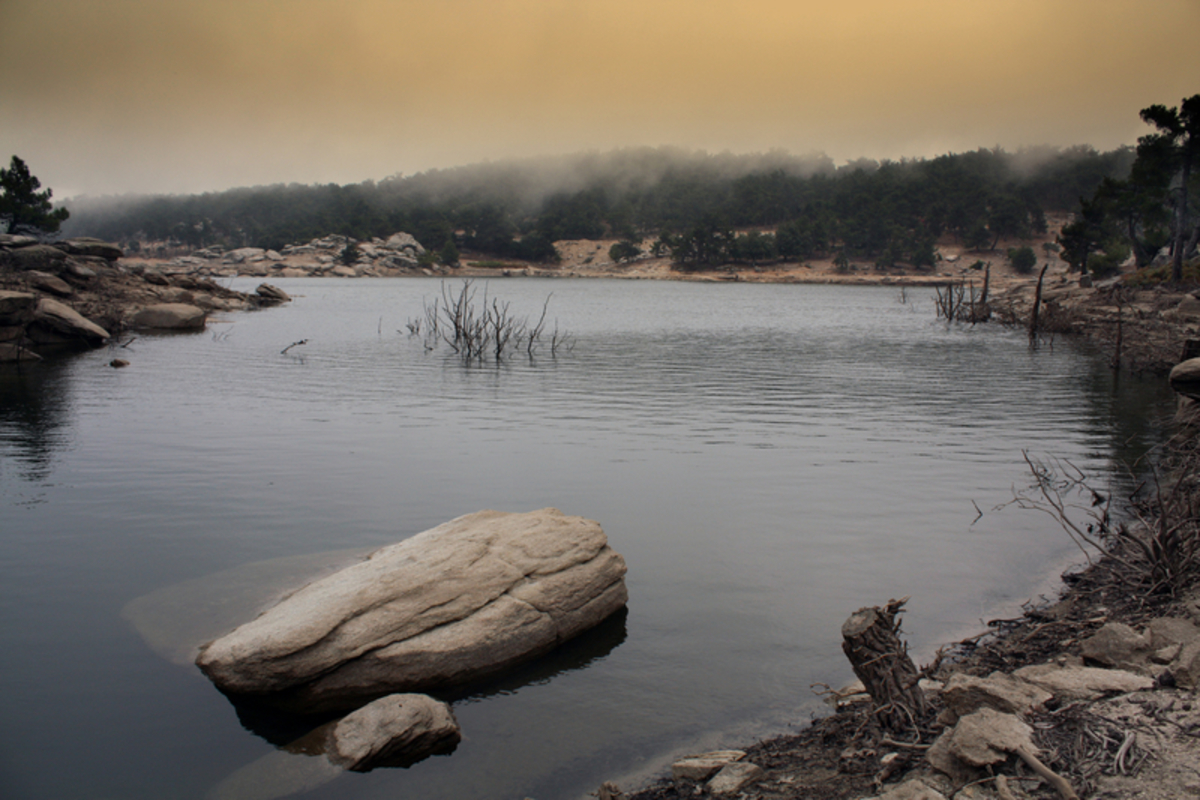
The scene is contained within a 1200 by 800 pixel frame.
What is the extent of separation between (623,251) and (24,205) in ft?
313

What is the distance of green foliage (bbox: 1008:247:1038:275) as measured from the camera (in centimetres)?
9356

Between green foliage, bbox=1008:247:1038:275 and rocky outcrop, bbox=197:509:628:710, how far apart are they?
103 metres

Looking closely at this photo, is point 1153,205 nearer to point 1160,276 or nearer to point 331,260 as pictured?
point 1160,276

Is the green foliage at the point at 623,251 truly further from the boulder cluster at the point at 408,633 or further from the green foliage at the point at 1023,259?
the boulder cluster at the point at 408,633

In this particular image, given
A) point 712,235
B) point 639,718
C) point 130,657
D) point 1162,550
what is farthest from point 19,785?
point 712,235

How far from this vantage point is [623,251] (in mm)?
131500

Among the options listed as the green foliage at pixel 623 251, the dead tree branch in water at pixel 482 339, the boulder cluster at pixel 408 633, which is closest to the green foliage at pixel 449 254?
the green foliage at pixel 623 251

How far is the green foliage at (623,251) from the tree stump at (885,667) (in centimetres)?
12840

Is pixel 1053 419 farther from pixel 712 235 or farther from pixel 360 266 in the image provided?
pixel 360 266

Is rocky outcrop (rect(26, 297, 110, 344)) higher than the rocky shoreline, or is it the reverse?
rocky outcrop (rect(26, 297, 110, 344))

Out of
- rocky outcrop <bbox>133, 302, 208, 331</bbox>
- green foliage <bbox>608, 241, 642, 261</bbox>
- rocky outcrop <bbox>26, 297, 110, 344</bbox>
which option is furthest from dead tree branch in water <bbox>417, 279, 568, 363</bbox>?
green foliage <bbox>608, 241, 642, 261</bbox>

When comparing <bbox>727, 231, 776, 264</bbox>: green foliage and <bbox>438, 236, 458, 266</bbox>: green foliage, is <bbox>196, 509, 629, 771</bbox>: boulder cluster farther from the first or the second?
<bbox>438, 236, 458, 266</bbox>: green foliage

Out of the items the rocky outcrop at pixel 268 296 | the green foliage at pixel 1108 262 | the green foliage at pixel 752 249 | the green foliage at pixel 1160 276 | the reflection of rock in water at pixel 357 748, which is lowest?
the reflection of rock in water at pixel 357 748

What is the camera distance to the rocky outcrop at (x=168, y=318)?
1489 inches
